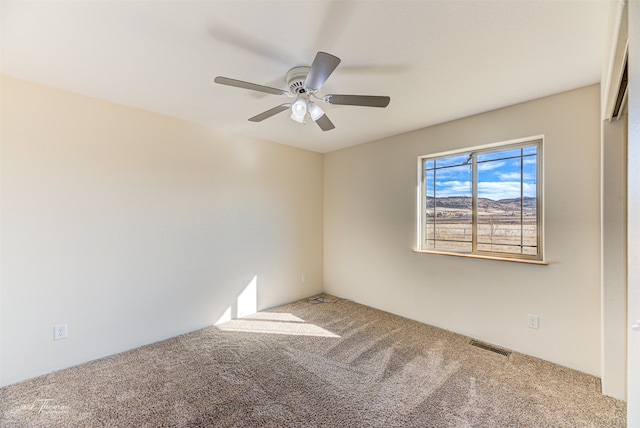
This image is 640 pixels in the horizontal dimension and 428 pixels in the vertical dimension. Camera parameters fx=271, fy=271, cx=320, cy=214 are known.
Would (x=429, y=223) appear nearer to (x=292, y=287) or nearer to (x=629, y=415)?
(x=292, y=287)

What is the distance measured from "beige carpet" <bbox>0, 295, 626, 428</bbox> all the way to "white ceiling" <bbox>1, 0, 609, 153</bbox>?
235cm

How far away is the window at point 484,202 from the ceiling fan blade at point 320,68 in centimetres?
212

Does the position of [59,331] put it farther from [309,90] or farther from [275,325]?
[309,90]

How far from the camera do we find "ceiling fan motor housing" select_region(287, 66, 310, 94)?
1883 millimetres

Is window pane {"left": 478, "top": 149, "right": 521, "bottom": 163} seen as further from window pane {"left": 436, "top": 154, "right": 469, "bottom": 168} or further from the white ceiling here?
the white ceiling

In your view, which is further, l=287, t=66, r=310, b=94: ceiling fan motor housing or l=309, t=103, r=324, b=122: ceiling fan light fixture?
l=309, t=103, r=324, b=122: ceiling fan light fixture

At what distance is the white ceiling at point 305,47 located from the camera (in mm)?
1425

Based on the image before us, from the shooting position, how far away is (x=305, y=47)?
171 cm

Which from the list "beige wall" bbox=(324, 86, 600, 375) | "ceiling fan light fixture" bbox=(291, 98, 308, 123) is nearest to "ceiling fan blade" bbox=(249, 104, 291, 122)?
"ceiling fan light fixture" bbox=(291, 98, 308, 123)

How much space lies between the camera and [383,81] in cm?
214

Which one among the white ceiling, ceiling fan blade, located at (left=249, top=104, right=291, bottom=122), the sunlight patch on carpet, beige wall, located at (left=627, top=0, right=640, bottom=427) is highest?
the white ceiling

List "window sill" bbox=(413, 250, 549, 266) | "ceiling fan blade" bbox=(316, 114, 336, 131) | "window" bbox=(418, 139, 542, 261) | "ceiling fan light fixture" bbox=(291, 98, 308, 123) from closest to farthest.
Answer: "ceiling fan light fixture" bbox=(291, 98, 308, 123) → "ceiling fan blade" bbox=(316, 114, 336, 131) → "window sill" bbox=(413, 250, 549, 266) → "window" bbox=(418, 139, 542, 261)

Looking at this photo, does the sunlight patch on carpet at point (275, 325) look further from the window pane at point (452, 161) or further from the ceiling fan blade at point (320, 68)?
the ceiling fan blade at point (320, 68)

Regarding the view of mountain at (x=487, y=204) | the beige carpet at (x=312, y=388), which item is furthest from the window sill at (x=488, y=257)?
the beige carpet at (x=312, y=388)
